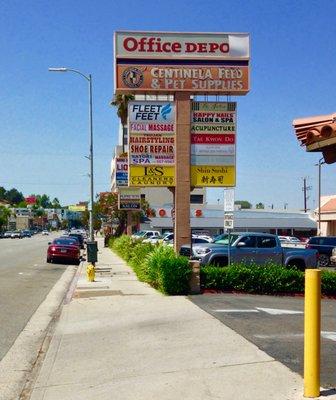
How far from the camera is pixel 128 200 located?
4756 centimetres

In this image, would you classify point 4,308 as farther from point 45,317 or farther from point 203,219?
point 203,219

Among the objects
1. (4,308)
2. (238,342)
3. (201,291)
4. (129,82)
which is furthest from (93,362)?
(129,82)

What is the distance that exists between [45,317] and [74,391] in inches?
255

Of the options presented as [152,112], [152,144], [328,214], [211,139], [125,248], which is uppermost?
[152,112]

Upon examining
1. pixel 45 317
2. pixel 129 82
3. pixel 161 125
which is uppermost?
pixel 129 82

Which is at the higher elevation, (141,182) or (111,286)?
(141,182)

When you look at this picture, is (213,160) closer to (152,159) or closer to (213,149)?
(213,149)

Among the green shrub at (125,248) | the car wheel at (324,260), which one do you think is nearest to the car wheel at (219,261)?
the green shrub at (125,248)

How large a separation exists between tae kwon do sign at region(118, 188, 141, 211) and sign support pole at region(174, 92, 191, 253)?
27821 mm

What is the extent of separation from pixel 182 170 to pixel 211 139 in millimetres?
1420

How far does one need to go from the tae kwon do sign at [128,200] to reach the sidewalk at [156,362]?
114 ft

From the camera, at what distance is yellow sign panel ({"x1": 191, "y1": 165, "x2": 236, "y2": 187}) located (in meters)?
19.8

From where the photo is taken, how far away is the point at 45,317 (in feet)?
43.1

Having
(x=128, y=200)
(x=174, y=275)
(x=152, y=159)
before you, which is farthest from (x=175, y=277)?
(x=128, y=200)
